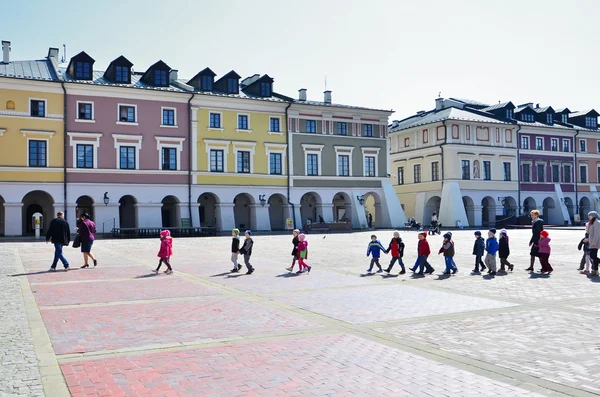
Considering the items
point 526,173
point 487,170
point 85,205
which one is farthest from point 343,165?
point 526,173

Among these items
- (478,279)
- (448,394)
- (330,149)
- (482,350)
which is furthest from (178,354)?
(330,149)

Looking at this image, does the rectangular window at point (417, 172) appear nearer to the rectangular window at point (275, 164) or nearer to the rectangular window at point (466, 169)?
the rectangular window at point (466, 169)

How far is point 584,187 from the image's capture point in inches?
2378

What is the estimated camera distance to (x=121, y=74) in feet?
131

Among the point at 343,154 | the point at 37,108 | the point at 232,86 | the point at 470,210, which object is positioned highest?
the point at 232,86

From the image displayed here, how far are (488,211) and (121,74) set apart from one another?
35.5m

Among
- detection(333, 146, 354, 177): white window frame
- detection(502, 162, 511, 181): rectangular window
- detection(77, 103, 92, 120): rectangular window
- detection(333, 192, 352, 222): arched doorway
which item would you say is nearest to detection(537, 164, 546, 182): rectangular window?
detection(502, 162, 511, 181): rectangular window

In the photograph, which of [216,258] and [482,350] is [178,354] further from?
[216,258]

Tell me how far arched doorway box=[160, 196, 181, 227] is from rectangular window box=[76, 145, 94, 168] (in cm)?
591

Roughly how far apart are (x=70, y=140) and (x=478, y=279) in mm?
30731

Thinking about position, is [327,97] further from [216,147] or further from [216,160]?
[216,160]

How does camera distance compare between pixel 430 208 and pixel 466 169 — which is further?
pixel 430 208

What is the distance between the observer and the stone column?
116ft

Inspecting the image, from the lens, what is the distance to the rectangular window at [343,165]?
47075 mm
